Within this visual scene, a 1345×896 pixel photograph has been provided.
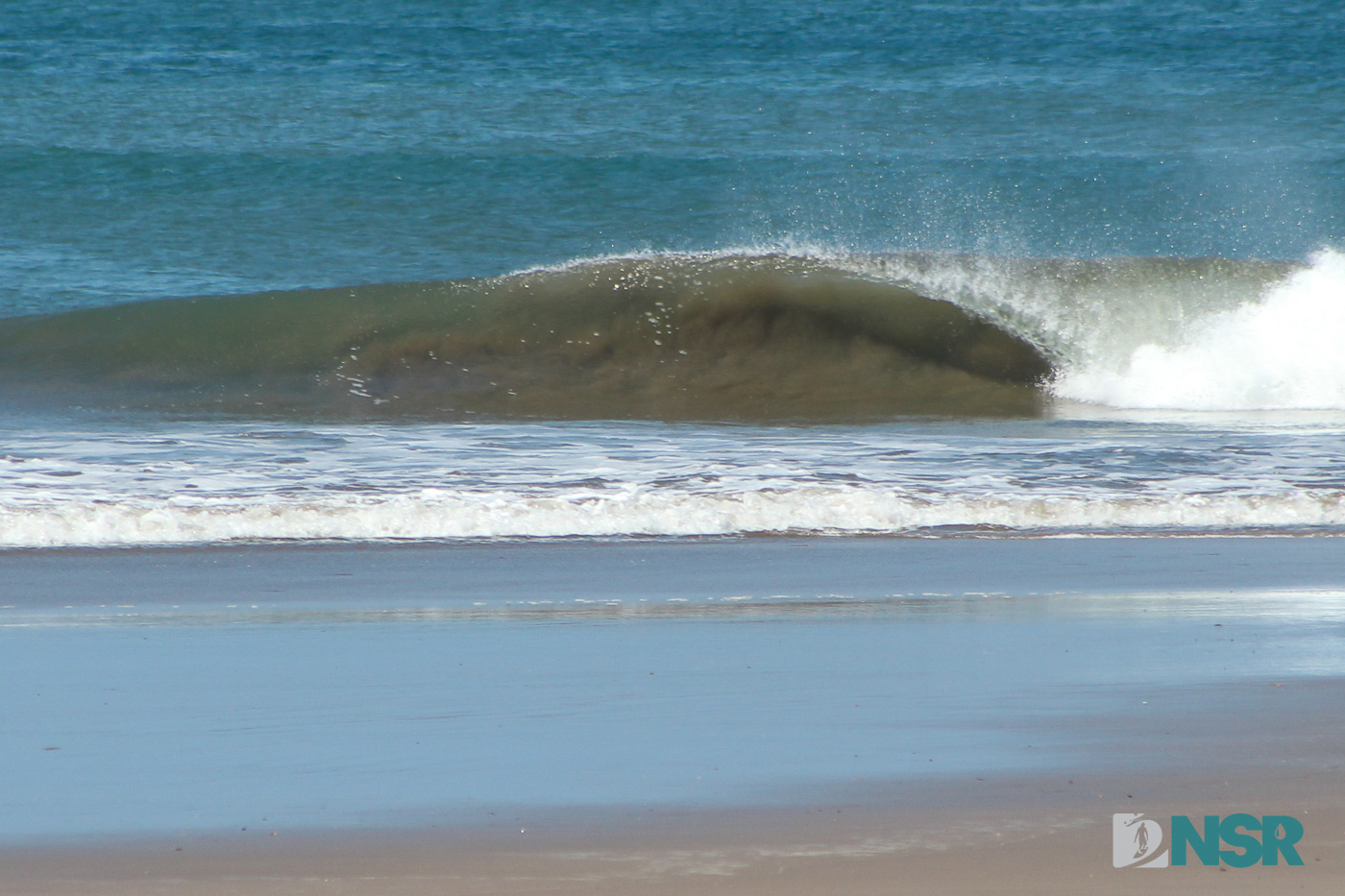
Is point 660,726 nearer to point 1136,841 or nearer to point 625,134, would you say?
point 1136,841

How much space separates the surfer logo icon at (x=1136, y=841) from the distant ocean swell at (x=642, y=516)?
111 inches

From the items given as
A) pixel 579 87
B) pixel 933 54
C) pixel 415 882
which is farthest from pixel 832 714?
pixel 933 54

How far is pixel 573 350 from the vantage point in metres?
Answer: 10.5

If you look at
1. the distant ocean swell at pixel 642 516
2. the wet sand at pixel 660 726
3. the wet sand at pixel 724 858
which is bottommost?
the wet sand at pixel 724 858

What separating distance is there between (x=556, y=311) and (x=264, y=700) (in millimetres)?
8608

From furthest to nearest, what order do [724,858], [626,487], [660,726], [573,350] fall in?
[573,350] < [626,487] < [660,726] < [724,858]

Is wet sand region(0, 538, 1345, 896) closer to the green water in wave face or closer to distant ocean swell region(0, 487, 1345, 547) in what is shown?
distant ocean swell region(0, 487, 1345, 547)

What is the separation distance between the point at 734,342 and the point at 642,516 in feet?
19.1

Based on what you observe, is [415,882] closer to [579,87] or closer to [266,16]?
A: [579,87]

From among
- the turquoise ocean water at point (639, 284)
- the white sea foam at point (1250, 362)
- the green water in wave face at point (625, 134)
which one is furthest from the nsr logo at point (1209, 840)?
the green water in wave face at point (625, 134)

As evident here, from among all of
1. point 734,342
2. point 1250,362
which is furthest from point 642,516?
point 1250,362

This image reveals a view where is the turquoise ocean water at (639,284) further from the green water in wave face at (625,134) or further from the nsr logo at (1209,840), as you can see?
the nsr logo at (1209,840)

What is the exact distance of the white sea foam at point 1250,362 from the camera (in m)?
9.57

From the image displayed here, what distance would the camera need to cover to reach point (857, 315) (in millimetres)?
11000
